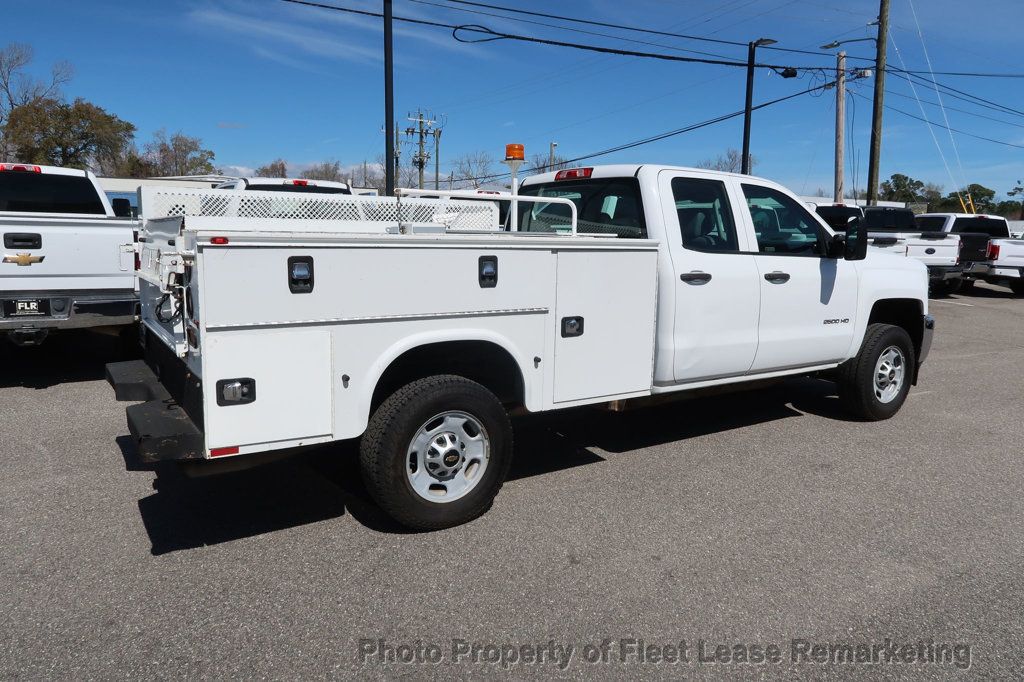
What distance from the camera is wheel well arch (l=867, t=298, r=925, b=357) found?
6.95 meters

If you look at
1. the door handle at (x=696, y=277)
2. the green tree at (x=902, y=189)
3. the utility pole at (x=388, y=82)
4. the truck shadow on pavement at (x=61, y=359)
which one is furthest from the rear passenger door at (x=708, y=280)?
the green tree at (x=902, y=189)

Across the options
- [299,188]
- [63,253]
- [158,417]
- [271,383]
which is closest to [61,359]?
[63,253]

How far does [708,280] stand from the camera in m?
5.24

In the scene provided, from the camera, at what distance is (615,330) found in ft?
15.9

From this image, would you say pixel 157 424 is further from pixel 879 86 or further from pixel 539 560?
pixel 879 86

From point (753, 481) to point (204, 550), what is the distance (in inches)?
136

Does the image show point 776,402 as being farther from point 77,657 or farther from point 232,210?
point 77,657

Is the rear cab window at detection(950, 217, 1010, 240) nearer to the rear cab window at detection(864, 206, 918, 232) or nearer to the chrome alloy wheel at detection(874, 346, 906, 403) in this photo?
the rear cab window at detection(864, 206, 918, 232)

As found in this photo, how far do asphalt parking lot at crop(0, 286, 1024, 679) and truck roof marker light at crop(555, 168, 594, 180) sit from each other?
2.05 metres

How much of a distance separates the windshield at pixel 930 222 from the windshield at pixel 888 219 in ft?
3.26

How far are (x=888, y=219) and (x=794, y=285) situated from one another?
1611 cm

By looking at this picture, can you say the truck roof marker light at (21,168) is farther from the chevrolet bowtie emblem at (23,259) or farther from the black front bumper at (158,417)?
the black front bumper at (158,417)

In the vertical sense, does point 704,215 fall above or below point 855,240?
above

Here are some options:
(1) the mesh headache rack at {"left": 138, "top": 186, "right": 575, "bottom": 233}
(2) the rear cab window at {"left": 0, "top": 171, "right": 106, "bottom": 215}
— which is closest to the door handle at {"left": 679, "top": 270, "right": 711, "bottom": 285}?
(1) the mesh headache rack at {"left": 138, "top": 186, "right": 575, "bottom": 233}
